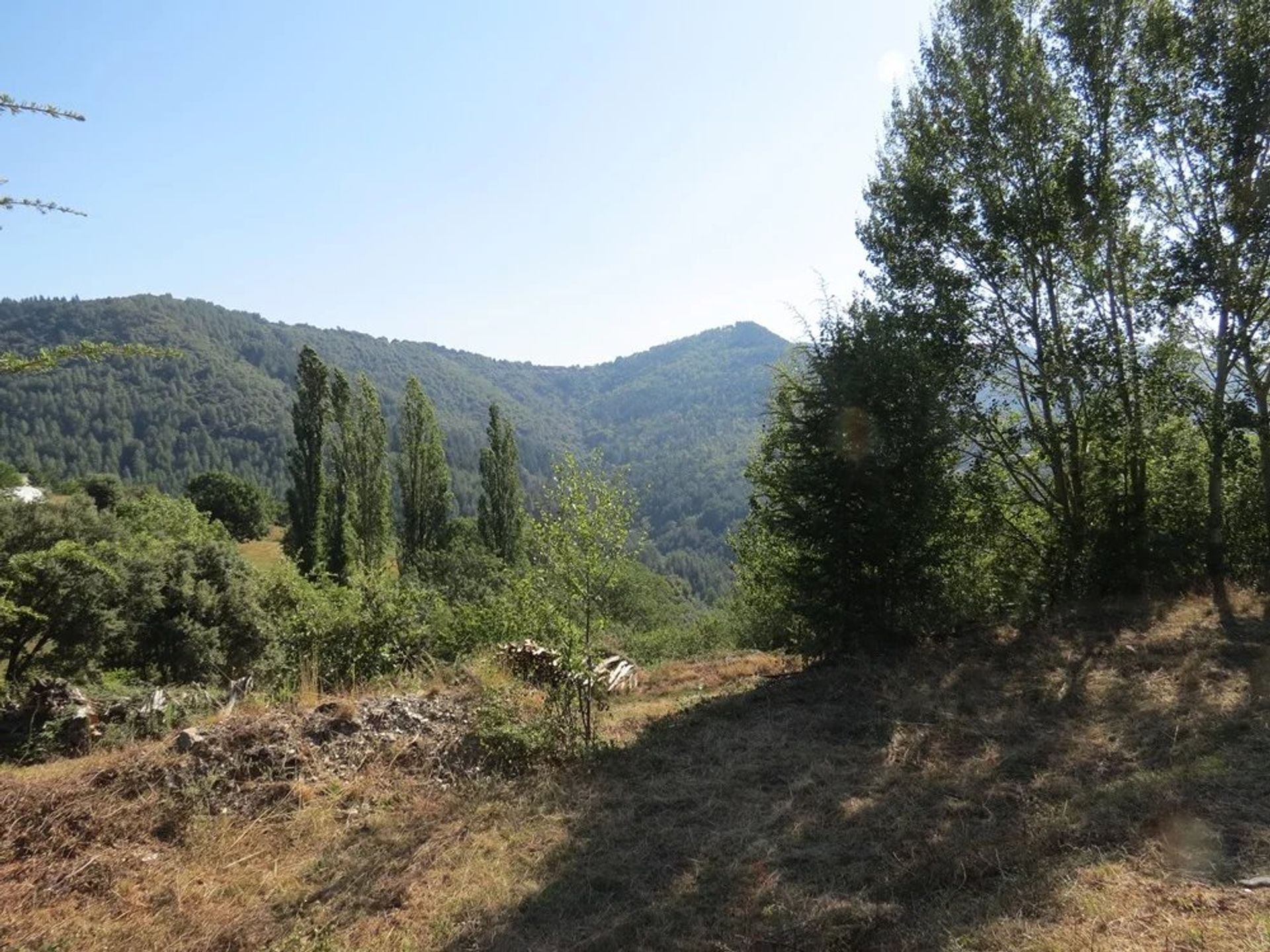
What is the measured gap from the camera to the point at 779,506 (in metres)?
10.5

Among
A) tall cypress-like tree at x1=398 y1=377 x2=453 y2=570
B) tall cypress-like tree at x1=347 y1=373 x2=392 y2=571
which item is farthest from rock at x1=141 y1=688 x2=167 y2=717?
tall cypress-like tree at x1=398 y1=377 x2=453 y2=570

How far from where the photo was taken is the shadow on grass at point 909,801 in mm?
4172

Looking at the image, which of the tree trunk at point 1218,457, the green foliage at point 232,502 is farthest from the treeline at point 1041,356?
the green foliage at point 232,502

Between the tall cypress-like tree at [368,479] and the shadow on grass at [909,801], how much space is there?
2860cm

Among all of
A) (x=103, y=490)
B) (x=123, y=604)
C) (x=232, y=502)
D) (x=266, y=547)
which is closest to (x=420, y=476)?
(x=123, y=604)

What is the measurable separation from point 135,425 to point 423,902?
180 metres

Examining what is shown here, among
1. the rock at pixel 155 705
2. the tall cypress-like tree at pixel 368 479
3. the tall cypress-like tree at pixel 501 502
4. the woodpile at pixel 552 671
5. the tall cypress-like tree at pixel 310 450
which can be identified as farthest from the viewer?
the tall cypress-like tree at pixel 501 502

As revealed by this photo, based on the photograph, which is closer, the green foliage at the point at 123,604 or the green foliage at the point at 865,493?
the green foliage at the point at 865,493

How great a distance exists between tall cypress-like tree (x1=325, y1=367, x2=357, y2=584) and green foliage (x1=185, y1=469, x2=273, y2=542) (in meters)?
34.8

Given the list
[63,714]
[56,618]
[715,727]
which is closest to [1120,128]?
[715,727]

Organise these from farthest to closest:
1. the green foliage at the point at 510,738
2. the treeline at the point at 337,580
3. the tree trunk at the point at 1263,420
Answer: the tree trunk at the point at 1263,420 → the treeline at the point at 337,580 → the green foliage at the point at 510,738

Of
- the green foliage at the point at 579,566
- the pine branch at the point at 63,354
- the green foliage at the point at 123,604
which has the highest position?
the pine branch at the point at 63,354

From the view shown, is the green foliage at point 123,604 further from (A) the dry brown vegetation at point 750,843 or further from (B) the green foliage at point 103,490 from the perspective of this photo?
(B) the green foliage at point 103,490

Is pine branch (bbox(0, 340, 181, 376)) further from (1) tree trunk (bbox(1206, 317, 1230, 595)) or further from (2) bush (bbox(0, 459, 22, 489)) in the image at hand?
(2) bush (bbox(0, 459, 22, 489))
